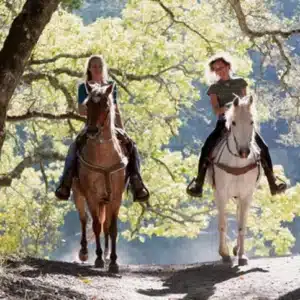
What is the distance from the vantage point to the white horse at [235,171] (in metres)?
7.04

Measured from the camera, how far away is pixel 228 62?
792 centimetres

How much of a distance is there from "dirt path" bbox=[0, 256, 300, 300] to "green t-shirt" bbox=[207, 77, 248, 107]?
7.08 ft

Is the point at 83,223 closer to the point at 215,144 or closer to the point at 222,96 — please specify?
the point at 215,144

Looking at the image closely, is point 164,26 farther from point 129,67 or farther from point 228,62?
point 228,62

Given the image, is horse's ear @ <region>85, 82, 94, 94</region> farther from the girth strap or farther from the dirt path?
the dirt path

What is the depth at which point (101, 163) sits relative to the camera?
714cm

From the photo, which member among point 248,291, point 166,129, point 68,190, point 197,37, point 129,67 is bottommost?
point 248,291

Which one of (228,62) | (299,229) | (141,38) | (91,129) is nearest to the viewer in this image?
(91,129)

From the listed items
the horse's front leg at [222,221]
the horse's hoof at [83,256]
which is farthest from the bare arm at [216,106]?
Answer: the horse's hoof at [83,256]

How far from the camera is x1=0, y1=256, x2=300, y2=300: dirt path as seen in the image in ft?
16.7

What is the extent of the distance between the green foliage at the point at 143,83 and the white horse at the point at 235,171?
4.27m

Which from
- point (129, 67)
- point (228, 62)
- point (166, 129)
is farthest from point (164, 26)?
point (228, 62)

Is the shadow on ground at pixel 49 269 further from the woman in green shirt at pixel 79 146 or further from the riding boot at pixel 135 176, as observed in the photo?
the riding boot at pixel 135 176

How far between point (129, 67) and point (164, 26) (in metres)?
1.61
